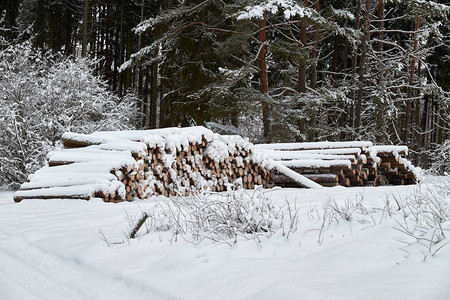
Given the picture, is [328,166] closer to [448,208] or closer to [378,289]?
[448,208]

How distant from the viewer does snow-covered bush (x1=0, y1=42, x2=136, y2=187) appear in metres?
11.5

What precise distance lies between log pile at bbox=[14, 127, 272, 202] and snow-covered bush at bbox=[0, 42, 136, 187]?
4.16 m

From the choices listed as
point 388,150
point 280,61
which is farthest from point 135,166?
point 280,61

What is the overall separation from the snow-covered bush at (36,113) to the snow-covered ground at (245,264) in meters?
7.80

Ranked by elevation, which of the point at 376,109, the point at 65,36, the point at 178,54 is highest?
the point at 65,36

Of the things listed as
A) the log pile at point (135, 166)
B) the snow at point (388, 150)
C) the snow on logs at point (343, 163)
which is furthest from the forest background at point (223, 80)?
the log pile at point (135, 166)

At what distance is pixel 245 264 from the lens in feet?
9.95

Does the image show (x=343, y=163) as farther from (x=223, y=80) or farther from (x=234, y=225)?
(x=223, y=80)

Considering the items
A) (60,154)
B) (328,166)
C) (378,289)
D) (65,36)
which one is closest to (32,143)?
(60,154)

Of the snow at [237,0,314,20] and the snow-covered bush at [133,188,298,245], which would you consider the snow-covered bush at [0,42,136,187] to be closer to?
the snow at [237,0,314,20]

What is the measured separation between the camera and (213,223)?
4.25 meters

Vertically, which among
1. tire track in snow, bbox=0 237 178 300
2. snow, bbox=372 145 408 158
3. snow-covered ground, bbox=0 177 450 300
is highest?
snow, bbox=372 145 408 158

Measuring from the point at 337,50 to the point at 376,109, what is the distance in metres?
6.96

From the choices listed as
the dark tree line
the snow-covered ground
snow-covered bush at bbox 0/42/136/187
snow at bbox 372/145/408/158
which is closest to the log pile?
the snow-covered ground
